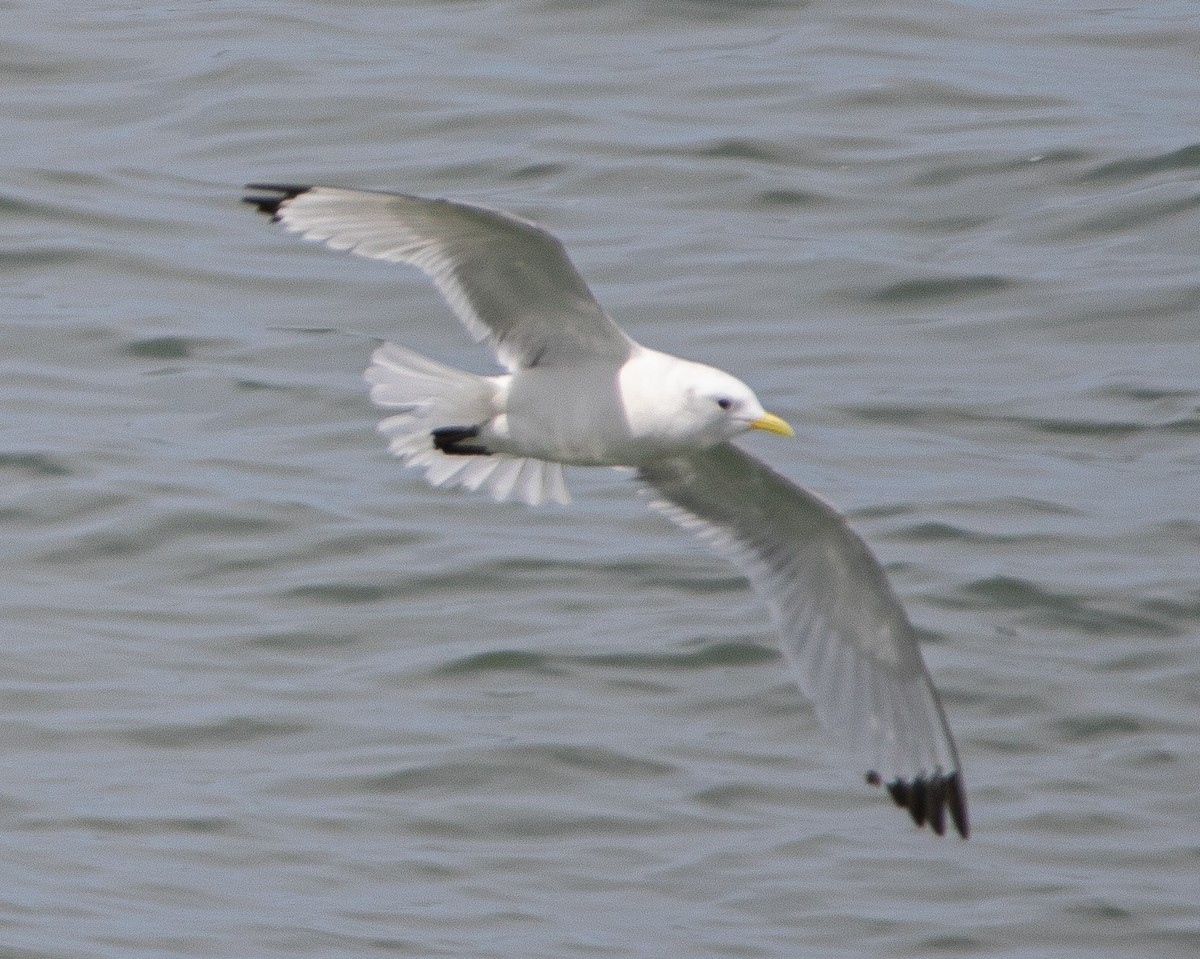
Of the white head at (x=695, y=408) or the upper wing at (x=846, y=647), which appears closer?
the white head at (x=695, y=408)

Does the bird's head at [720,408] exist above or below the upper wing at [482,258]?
below

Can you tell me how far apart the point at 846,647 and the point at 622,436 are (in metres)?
1.28

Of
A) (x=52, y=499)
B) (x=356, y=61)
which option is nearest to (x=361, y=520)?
(x=52, y=499)

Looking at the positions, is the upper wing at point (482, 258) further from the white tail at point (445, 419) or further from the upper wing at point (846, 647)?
the upper wing at point (846, 647)

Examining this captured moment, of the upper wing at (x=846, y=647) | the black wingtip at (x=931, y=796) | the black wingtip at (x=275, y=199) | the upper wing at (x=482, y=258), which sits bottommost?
the black wingtip at (x=931, y=796)

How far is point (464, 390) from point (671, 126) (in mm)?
7137

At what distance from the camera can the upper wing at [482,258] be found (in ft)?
20.0

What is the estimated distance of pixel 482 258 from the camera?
6391 mm

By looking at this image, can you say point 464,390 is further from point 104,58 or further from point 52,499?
point 104,58

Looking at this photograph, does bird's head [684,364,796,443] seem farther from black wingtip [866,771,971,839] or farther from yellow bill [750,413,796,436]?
black wingtip [866,771,971,839]

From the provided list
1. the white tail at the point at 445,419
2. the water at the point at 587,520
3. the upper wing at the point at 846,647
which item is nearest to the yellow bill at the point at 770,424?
the white tail at the point at 445,419

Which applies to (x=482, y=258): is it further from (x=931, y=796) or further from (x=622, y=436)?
(x=931, y=796)

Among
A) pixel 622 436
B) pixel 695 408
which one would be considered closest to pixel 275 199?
pixel 622 436

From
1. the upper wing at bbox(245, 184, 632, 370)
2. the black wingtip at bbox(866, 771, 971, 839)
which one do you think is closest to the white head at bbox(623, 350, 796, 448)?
the upper wing at bbox(245, 184, 632, 370)
